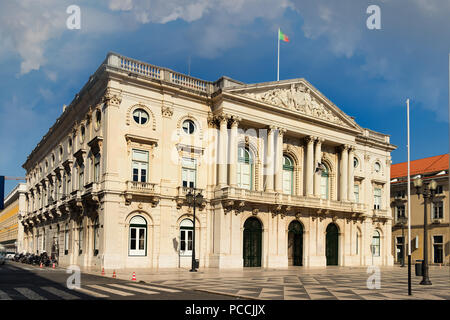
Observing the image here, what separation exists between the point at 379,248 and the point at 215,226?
23.8 m

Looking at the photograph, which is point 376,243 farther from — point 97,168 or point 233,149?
point 97,168

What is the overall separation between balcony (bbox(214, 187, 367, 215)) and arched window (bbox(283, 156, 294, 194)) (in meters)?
2.27

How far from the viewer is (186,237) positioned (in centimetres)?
3825

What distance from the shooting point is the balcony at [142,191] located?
1380 inches

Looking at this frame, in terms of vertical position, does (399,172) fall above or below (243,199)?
above

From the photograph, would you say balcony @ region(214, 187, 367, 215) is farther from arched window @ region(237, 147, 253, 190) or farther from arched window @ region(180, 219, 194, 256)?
arched window @ region(180, 219, 194, 256)

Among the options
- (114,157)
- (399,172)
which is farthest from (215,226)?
(399,172)

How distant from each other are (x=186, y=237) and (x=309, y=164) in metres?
14.0

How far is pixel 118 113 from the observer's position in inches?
1411

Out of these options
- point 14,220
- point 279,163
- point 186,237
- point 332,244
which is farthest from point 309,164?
point 14,220

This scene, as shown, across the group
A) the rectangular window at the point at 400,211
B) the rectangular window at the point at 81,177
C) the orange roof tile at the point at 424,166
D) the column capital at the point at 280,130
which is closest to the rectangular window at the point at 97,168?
the rectangular window at the point at 81,177
